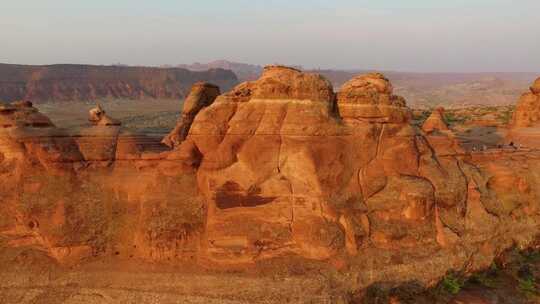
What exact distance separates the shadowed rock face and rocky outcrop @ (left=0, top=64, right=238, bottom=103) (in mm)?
120205

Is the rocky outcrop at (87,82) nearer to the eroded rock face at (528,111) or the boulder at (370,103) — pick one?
the eroded rock face at (528,111)

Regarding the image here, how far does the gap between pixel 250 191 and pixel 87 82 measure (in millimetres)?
136435

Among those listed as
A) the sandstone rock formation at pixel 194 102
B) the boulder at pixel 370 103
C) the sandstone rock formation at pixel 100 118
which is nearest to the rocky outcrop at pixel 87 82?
the sandstone rock formation at pixel 194 102

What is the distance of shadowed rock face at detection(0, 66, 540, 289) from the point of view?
14.5 meters

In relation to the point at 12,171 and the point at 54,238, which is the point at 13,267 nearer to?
the point at 54,238

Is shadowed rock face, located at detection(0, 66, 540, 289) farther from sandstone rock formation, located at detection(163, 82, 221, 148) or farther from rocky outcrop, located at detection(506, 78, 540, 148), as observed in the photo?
rocky outcrop, located at detection(506, 78, 540, 148)

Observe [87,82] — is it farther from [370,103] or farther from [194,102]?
[370,103]

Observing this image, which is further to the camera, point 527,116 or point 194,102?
point 527,116

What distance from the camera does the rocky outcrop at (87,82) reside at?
4856 inches

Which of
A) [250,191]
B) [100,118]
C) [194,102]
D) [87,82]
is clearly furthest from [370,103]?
[87,82]

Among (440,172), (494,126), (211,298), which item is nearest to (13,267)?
(211,298)

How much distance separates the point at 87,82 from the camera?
135875 mm

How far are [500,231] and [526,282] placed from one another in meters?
2.22

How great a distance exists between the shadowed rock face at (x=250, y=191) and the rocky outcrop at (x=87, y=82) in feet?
394
